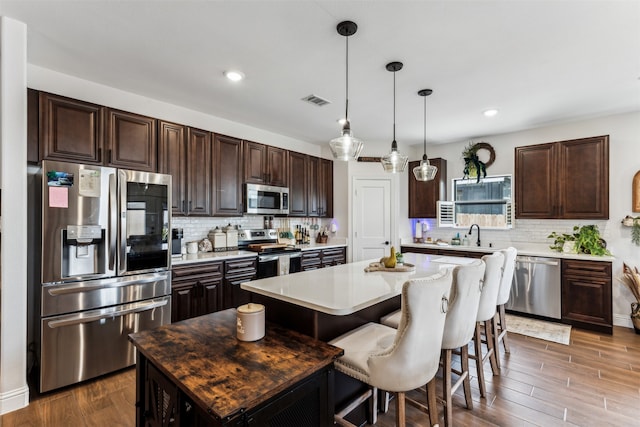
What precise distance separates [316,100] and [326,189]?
217 centimetres

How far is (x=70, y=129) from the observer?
2670mm

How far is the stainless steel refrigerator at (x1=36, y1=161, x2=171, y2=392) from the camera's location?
2.37 meters

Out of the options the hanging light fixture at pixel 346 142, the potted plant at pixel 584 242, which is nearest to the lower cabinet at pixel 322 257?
the hanging light fixture at pixel 346 142

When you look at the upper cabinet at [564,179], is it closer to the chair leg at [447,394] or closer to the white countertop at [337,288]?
the white countertop at [337,288]

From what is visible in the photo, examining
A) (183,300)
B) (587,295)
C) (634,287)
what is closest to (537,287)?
(587,295)

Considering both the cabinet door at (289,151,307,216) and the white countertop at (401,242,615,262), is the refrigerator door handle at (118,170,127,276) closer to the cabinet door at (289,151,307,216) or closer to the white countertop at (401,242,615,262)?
the cabinet door at (289,151,307,216)

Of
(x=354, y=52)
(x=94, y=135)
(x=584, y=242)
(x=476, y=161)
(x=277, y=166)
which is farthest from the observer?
(x=476, y=161)

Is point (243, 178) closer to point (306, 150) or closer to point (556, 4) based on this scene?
point (306, 150)

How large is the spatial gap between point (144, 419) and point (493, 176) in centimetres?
542

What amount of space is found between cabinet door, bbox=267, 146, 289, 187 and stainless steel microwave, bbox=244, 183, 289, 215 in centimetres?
11

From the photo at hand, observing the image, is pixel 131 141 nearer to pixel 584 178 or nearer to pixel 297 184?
pixel 297 184

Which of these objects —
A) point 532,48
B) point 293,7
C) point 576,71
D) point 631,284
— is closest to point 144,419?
point 293,7

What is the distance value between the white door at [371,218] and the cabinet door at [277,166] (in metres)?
1.35

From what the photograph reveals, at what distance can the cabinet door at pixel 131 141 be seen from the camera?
2926mm
